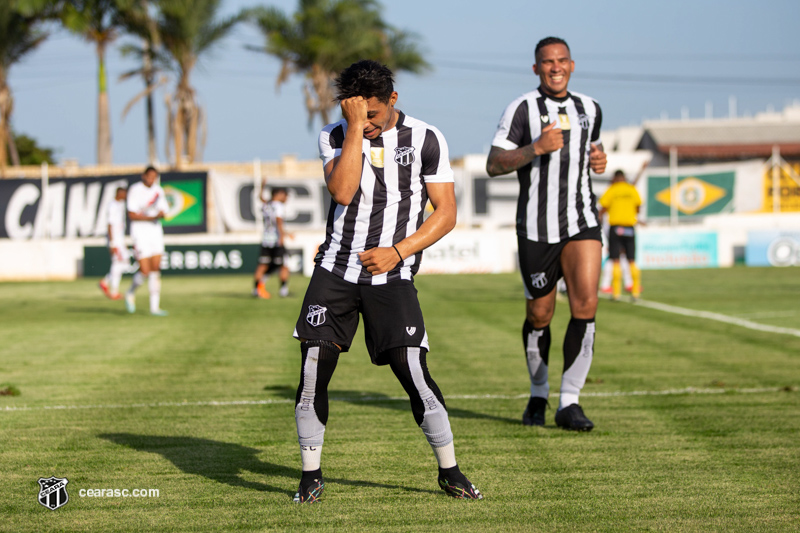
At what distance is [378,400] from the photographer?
6.62 metres

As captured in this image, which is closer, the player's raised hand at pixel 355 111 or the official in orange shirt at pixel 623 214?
the player's raised hand at pixel 355 111

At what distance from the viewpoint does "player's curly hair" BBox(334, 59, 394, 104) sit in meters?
3.78

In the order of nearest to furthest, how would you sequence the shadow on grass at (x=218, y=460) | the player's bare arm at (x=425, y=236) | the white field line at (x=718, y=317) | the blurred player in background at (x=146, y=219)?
the player's bare arm at (x=425, y=236)
the shadow on grass at (x=218, y=460)
the white field line at (x=718, y=317)
the blurred player in background at (x=146, y=219)

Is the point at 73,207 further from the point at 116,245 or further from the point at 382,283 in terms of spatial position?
the point at 382,283

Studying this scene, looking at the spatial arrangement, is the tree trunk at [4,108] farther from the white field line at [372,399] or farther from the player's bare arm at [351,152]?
the player's bare arm at [351,152]

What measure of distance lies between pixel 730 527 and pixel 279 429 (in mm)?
2871

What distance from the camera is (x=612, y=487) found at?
4.19m

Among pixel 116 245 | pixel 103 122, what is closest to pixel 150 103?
A: pixel 103 122

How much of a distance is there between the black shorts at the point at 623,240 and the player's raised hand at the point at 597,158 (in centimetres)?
985

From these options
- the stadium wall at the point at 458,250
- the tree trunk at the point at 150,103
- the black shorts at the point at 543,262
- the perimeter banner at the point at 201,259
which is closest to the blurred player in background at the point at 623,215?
the stadium wall at the point at 458,250

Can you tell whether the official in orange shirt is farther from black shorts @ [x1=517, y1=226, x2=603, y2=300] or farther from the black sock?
the black sock

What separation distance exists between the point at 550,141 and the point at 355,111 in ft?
5.63

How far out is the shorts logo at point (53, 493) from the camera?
156 inches

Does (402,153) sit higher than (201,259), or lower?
higher
